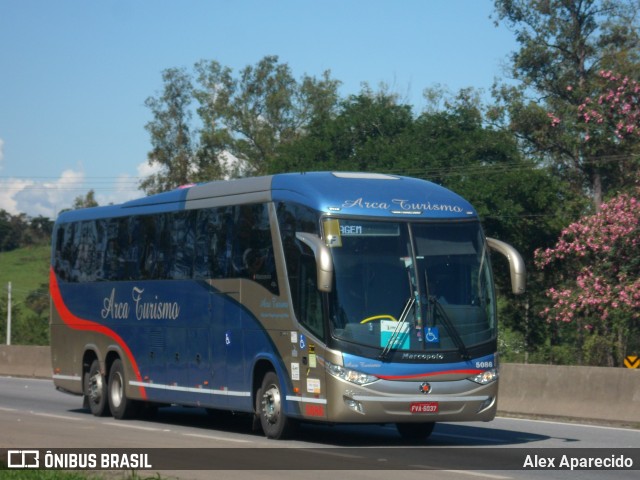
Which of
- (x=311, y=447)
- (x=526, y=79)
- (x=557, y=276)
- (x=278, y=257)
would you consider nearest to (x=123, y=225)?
(x=278, y=257)

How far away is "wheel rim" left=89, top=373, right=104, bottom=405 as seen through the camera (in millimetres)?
21427

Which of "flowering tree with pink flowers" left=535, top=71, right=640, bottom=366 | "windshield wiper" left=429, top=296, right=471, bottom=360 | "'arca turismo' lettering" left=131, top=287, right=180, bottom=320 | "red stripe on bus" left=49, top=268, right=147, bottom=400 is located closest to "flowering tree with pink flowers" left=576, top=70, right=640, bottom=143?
"flowering tree with pink flowers" left=535, top=71, right=640, bottom=366

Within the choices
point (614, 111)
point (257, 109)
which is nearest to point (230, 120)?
point (257, 109)

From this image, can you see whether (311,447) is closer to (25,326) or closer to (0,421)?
(0,421)

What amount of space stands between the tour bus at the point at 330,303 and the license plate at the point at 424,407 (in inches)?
0.6

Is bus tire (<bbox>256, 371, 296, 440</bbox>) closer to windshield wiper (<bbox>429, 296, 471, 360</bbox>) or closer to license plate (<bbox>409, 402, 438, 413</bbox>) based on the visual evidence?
license plate (<bbox>409, 402, 438, 413</bbox>)

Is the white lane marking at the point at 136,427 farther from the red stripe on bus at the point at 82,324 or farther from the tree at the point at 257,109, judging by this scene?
the tree at the point at 257,109

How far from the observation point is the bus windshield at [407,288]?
14.7 m

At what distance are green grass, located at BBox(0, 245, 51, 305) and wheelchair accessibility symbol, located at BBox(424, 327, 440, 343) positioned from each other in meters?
81.5

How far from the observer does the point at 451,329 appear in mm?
14992

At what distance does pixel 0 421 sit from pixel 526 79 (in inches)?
1655

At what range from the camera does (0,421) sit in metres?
18.0

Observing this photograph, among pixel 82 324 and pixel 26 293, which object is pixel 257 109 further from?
pixel 82 324

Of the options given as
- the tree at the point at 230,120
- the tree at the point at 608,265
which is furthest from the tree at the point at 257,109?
the tree at the point at 608,265
